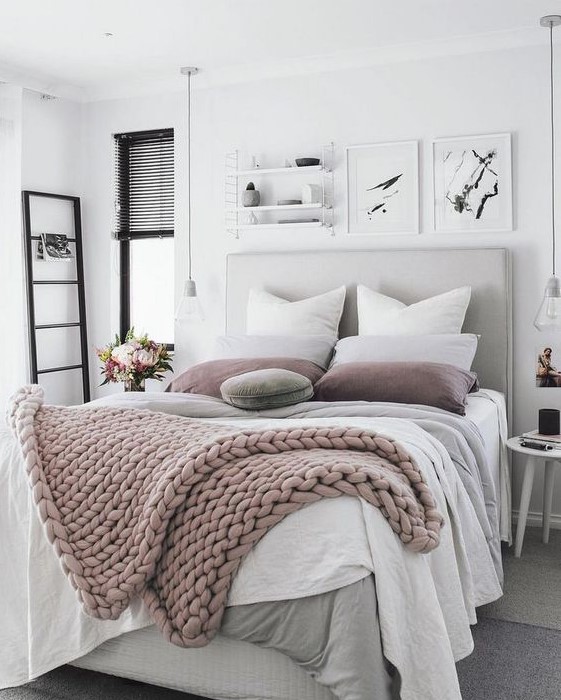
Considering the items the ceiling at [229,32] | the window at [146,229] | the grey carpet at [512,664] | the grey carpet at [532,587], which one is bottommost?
the grey carpet at [512,664]

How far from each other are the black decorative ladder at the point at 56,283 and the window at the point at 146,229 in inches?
9.6

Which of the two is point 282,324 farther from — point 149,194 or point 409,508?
point 409,508

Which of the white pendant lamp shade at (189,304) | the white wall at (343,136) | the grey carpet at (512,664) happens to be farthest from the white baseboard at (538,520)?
the white pendant lamp shade at (189,304)

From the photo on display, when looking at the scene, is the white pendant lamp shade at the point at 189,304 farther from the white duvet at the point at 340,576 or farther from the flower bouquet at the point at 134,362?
the white duvet at the point at 340,576

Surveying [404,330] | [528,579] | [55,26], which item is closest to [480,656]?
[528,579]

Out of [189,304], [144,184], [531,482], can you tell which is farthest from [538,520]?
[144,184]

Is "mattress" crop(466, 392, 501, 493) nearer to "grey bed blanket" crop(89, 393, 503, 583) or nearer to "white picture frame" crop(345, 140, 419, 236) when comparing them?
"grey bed blanket" crop(89, 393, 503, 583)

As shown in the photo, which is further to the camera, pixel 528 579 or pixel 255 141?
pixel 255 141

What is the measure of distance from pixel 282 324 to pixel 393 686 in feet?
8.10

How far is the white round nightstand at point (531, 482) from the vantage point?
3358 millimetres

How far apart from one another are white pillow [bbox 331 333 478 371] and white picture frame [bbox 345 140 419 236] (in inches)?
28.9

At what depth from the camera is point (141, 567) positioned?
78.0 inches

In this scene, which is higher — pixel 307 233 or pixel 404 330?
pixel 307 233

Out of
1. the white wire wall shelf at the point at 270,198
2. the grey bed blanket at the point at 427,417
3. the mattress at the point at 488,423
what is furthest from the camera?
the white wire wall shelf at the point at 270,198
